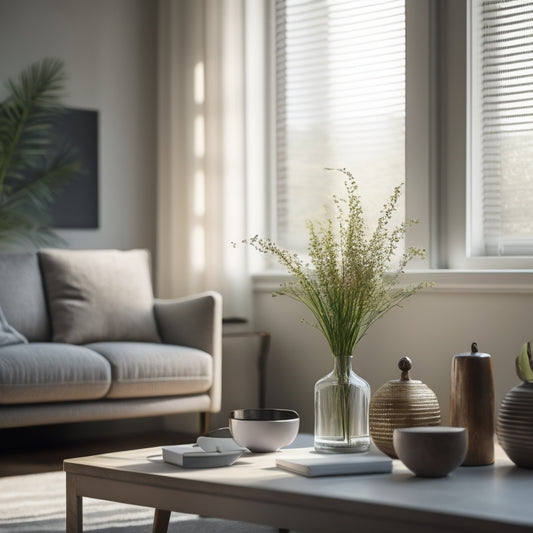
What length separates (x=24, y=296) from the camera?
14.9 ft

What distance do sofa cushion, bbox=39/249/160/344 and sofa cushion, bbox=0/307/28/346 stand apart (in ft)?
0.91

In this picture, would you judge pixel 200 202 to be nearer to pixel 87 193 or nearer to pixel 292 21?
pixel 87 193

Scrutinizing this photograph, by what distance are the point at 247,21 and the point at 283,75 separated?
34cm

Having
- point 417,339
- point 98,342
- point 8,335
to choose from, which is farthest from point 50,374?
point 417,339

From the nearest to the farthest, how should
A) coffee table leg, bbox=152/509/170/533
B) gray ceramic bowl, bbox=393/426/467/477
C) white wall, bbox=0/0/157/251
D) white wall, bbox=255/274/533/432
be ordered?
gray ceramic bowl, bbox=393/426/467/477, coffee table leg, bbox=152/509/170/533, white wall, bbox=255/274/533/432, white wall, bbox=0/0/157/251

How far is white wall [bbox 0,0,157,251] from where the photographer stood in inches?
200

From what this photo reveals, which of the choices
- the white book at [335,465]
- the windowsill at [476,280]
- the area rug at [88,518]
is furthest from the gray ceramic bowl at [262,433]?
the windowsill at [476,280]

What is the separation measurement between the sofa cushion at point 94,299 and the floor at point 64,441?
52 cm

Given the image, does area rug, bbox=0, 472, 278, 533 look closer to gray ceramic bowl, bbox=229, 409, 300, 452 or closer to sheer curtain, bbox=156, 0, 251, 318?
gray ceramic bowl, bbox=229, 409, 300, 452

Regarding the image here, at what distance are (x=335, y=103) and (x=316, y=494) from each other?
350 centimetres

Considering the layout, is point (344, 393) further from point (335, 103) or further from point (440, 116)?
point (335, 103)

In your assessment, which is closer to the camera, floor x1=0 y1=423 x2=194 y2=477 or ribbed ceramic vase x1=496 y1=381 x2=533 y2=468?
ribbed ceramic vase x1=496 y1=381 x2=533 y2=468

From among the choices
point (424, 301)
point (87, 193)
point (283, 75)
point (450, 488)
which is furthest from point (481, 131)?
point (450, 488)

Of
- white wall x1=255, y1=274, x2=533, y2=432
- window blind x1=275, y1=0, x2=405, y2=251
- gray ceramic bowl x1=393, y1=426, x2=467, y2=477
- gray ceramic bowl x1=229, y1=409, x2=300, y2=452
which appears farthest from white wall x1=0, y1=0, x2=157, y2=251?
gray ceramic bowl x1=393, y1=426, x2=467, y2=477
